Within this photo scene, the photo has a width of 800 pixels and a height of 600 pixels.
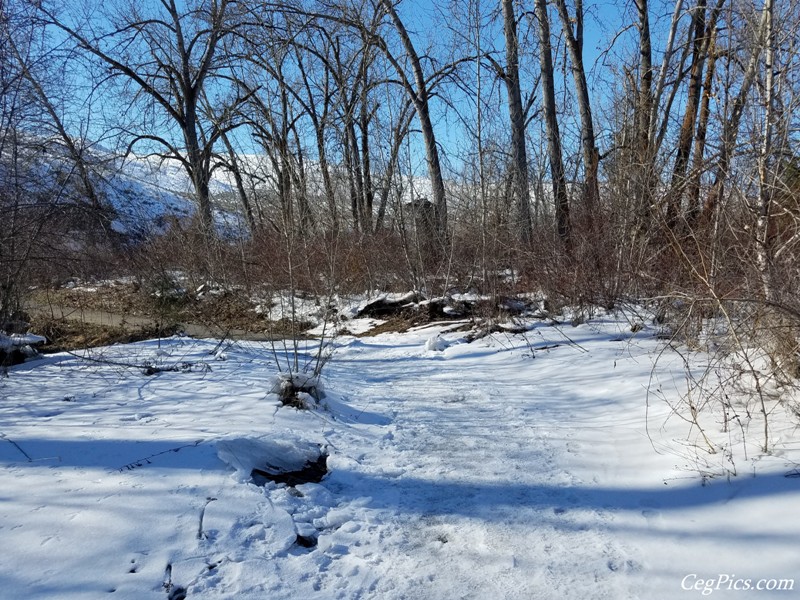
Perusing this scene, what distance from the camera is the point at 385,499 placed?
3516 millimetres

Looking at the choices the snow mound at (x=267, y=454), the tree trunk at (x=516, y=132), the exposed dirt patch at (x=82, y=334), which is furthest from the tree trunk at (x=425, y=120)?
the snow mound at (x=267, y=454)

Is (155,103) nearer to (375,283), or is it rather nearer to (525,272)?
(375,283)

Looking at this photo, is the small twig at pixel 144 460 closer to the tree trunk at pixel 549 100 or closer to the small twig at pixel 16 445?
the small twig at pixel 16 445

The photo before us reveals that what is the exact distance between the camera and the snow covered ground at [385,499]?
2.56m

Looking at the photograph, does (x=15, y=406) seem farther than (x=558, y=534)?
Yes

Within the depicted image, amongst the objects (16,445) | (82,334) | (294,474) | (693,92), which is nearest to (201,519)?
(294,474)

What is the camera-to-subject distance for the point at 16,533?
270 cm

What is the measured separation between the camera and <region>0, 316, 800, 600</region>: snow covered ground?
8.39 ft

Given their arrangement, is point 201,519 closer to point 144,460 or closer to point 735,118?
point 144,460

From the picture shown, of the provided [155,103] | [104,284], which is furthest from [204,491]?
[155,103]

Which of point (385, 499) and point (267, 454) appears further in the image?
point (267, 454)

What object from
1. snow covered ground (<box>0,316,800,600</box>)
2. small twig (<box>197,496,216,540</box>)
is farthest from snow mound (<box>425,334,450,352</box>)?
small twig (<box>197,496,216,540</box>)

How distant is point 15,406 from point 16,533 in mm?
2834

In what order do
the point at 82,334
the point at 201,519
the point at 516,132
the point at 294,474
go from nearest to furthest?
the point at 201,519
the point at 294,474
the point at 82,334
the point at 516,132
